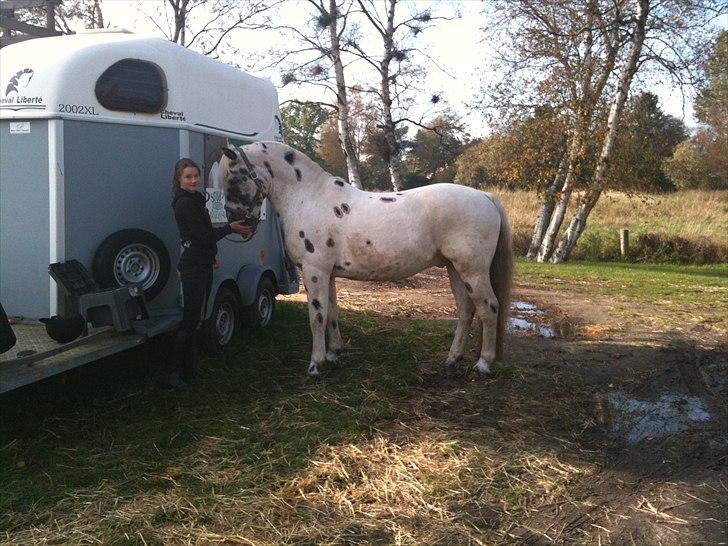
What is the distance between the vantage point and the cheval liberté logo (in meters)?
4.63

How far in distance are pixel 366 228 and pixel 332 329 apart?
120cm

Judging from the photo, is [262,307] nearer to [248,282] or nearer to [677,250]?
[248,282]

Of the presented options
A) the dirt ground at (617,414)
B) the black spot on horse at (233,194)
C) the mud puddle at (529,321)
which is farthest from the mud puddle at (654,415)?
the black spot on horse at (233,194)

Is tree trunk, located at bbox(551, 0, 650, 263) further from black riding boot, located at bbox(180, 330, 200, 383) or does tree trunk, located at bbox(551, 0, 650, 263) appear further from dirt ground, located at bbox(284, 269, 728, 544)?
black riding boot, located at bbox(180, 330, 200, 383)

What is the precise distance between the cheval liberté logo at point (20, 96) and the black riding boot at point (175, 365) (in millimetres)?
2210

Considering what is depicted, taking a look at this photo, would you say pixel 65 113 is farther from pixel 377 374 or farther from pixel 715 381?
pixel 715 381

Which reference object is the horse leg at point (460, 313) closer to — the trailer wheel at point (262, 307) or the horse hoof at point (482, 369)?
the horse hoof at point (482, 369)

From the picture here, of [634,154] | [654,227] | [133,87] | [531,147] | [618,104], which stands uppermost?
[618,104]

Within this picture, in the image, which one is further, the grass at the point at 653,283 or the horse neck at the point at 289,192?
the grass at the point at 653,283

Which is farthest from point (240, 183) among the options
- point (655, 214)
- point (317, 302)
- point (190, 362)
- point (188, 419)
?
point (655, 214)

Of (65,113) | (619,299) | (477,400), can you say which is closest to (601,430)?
(477,400)

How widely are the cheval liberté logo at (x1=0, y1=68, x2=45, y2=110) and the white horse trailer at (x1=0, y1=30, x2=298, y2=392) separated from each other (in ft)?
0.03

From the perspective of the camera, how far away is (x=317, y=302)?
17.8ft

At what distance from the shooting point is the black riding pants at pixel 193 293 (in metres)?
4.82
